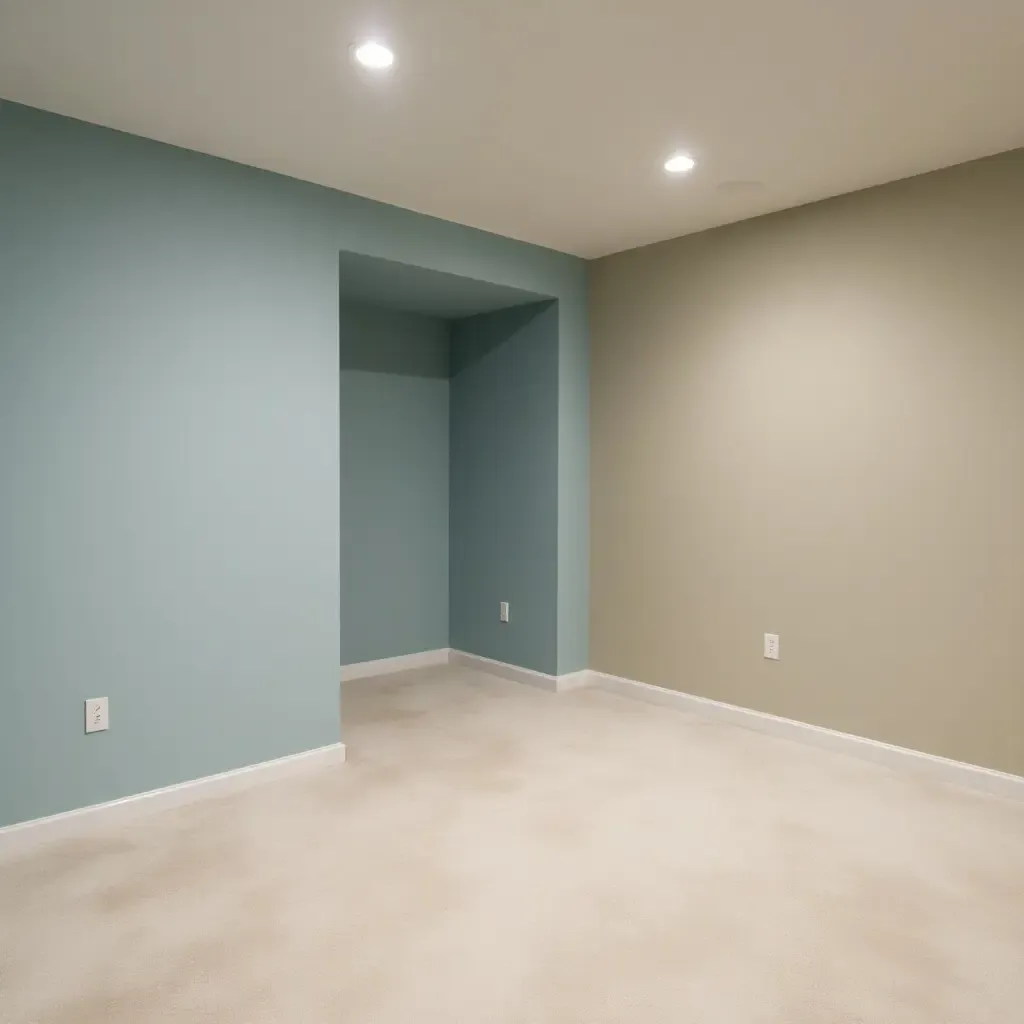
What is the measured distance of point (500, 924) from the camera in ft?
6.96

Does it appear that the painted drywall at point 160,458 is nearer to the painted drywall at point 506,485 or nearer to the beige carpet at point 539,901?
the beige carpet at point 539,901

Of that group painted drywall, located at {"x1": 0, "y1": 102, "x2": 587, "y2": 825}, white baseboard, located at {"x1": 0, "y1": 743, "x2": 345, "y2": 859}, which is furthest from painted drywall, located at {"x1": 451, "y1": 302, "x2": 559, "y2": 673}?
white baseboard, located at {"x1": 0, "y1": 743, "x2": 345, "y2": 859}

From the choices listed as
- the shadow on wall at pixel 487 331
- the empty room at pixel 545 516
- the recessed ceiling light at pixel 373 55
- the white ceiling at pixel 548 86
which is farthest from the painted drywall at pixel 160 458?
the shadow on wall at pixel 487 331

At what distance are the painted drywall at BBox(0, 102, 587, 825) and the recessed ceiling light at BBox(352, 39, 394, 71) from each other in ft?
3.11

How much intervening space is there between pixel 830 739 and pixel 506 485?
2.15 m

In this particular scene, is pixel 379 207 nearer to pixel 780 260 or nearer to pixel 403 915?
pixel 780 260

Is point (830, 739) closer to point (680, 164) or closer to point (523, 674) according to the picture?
point (523, 674)

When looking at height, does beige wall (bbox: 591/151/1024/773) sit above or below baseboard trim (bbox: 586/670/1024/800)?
above

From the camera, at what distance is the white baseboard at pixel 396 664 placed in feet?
15.3

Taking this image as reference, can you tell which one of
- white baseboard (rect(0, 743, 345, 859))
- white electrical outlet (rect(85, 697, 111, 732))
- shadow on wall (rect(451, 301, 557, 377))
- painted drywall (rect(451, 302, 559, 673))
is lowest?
white baseboard (rect(0, 743, 345, 859))

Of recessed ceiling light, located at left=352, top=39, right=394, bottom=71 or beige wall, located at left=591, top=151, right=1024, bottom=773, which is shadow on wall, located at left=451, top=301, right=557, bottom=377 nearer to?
beige wall, located at left=591, top=151, right=1024, bottom=773

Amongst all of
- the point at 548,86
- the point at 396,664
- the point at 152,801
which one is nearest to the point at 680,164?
the point at 548,86

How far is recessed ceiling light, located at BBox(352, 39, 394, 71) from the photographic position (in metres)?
2.22

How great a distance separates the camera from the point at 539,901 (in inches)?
87.9
